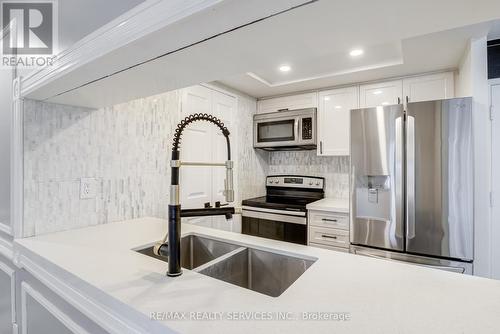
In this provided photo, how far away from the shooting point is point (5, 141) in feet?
4.28

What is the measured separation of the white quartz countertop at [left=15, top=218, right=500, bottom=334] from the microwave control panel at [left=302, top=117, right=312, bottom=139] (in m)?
1.80

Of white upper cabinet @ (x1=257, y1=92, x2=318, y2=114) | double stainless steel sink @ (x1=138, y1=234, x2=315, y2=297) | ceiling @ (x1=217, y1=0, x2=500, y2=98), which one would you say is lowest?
double stainless steel sink @ (x1=138, y1=234, x2=315, y2=297)

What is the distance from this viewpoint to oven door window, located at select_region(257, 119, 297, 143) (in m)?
2.70

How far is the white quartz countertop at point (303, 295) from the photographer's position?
0.52 metres

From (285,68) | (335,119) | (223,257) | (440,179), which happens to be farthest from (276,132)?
(223,257)

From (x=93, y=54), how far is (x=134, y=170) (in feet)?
3.23

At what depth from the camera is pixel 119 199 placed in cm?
152

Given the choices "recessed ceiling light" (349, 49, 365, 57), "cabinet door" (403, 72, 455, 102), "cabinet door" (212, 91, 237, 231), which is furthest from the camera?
"cabinet door" (212, 91, 237, 231)

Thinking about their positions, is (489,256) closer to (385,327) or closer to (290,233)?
(290,233)

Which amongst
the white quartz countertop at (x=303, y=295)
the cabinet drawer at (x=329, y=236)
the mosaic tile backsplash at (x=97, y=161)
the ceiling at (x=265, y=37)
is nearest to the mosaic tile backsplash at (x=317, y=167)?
the cabinet drawer at (x=329, y=236)

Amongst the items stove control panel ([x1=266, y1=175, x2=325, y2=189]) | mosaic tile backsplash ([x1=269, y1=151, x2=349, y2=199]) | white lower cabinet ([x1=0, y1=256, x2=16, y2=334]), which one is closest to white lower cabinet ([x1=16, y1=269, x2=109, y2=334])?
white lower cabinet ([x1=0, y1=256, x2=16, y2=334])

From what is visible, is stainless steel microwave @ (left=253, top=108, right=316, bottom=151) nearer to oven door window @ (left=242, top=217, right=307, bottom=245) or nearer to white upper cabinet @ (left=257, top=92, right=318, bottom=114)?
white upper cabinet @ (left=257, top=92, right=318, bottom=114)

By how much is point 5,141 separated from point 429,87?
121 inches

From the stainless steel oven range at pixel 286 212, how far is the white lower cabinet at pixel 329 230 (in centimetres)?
7
